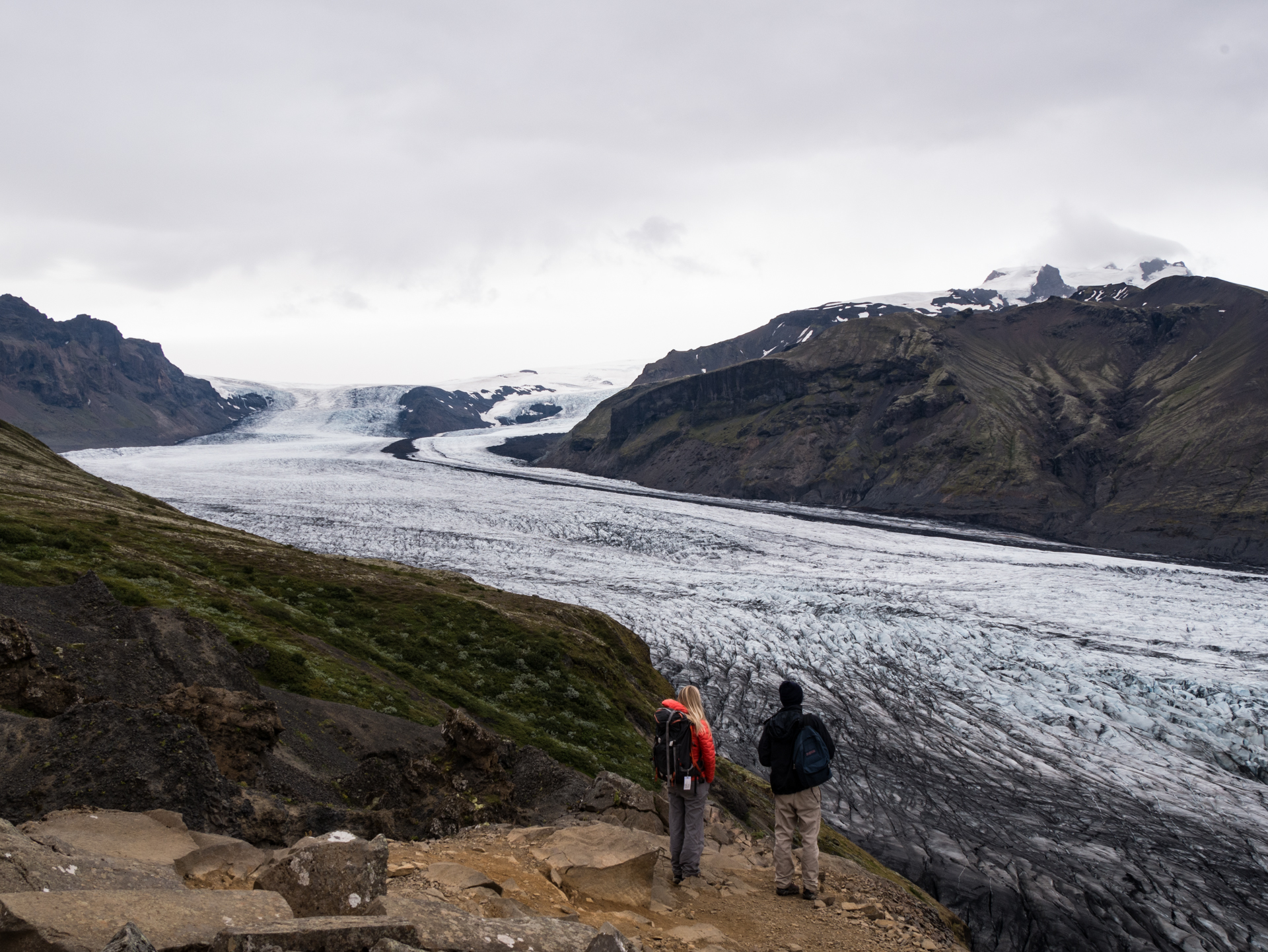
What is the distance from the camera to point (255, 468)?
→ 435ft

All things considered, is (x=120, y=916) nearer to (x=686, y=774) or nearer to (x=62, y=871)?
(x=62, y=871)

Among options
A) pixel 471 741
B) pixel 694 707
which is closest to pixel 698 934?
pixel 694 707

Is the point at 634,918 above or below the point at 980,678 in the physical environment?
above

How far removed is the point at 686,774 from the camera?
10.4m

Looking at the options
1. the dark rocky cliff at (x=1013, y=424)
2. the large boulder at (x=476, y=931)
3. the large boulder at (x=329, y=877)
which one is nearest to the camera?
the large boulder at (x=476, y=931)

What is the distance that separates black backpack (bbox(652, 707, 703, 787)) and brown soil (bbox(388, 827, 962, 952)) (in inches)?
67.0

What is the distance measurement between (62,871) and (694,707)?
7227mm

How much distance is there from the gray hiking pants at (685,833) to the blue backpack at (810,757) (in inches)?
54.3

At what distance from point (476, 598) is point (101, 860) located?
26.0 m

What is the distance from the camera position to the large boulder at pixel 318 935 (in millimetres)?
5223

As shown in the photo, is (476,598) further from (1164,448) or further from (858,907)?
(1164,448)

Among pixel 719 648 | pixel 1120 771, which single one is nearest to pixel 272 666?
pixel 719 648

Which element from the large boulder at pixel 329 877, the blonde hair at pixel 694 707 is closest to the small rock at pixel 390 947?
the large boulder at pixel 329 877

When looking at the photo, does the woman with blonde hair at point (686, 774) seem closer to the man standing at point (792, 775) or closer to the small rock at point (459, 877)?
the man standing at point (792, 775)
